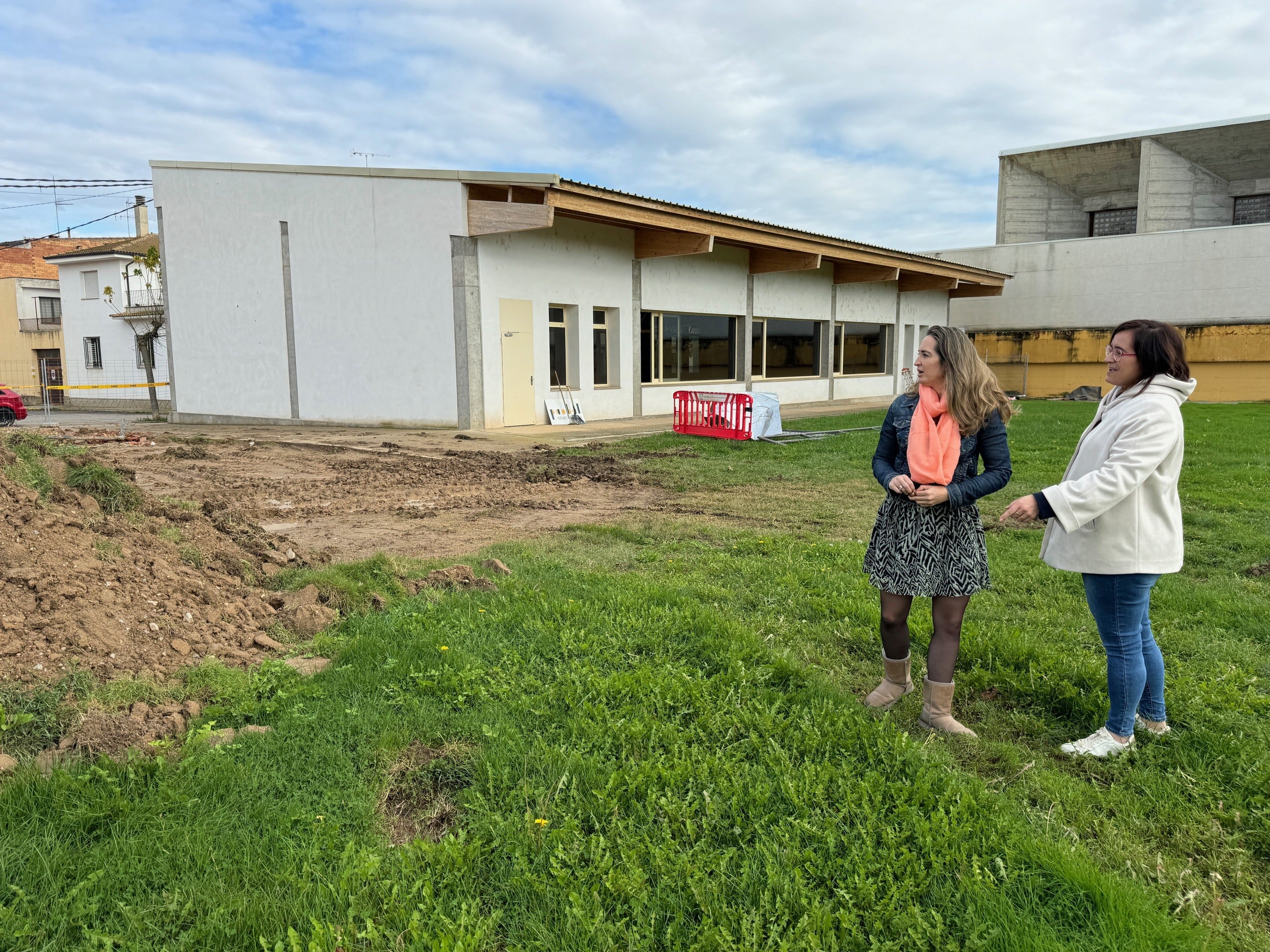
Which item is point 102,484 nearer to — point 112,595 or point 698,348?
point 112,595

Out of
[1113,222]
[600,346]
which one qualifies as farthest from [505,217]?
[1113,222]

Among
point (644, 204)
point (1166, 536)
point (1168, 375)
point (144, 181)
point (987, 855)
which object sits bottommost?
point (987, 855)

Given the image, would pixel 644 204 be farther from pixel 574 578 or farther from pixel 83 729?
pixel 83 729

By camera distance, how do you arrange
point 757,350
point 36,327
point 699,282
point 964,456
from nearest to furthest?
point 964,456
point 699,282
point 757,350
point 36,327

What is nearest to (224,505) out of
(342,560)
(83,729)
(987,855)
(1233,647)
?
(342,560)

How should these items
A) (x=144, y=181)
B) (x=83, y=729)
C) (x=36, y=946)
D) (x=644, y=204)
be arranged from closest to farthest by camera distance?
(x=36, y=946) → (x=83, y=729) → (x=644, y=204) → (x=144, y=181)

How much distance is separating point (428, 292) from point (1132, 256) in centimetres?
2818

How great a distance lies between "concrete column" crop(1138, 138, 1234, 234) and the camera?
3425cm

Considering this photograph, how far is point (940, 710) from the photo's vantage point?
3.50 m

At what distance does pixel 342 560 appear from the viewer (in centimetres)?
594

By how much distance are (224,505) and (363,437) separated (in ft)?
27.7

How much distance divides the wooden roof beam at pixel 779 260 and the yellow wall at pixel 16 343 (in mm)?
36827

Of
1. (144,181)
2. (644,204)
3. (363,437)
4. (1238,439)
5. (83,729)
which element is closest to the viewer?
(83,729)

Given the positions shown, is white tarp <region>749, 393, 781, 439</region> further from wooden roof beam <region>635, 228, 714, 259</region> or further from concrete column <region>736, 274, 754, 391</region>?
concrete column <region>736, 274, 754, 391</region>
